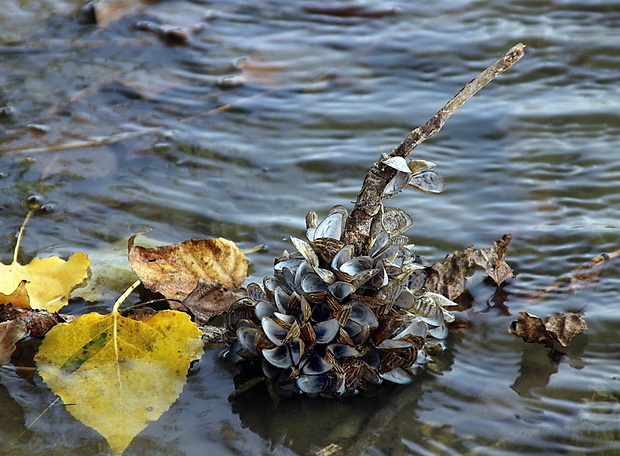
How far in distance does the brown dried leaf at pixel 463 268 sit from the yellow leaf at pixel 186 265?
0.62 m

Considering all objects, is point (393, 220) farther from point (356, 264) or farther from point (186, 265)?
point (186, 265)

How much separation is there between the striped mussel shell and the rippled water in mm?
102

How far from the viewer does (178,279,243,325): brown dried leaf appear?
1973 millimetres

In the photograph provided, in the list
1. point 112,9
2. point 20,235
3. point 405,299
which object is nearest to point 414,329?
point 405,299

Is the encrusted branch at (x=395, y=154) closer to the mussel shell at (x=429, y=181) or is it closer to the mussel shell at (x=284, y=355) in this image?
the mussel shell at (x=429, y=181)

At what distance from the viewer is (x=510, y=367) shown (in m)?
1.91

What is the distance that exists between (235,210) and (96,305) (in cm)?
86

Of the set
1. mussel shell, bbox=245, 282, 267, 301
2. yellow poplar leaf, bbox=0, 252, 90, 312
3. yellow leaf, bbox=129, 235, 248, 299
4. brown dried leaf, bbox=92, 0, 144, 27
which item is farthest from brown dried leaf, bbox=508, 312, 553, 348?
brown dried leaf, bbox=92, 0, 144, 27

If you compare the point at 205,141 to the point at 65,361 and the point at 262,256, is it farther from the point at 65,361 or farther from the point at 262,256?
the point at 65,361

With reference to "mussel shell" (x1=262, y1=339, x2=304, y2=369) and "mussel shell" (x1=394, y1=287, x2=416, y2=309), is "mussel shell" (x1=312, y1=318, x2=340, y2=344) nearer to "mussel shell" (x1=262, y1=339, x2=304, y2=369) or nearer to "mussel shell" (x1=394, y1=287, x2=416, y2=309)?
"mussel shell" (x1=262, y1=339, x2=304, y2=369)

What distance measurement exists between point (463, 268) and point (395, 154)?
782 mm

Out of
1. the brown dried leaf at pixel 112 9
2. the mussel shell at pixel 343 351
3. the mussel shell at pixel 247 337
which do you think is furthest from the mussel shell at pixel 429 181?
the brown dried leaf at pixel 112 9

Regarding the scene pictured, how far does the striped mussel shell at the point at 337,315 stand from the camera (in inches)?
63.1

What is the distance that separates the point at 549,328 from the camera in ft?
6.38
